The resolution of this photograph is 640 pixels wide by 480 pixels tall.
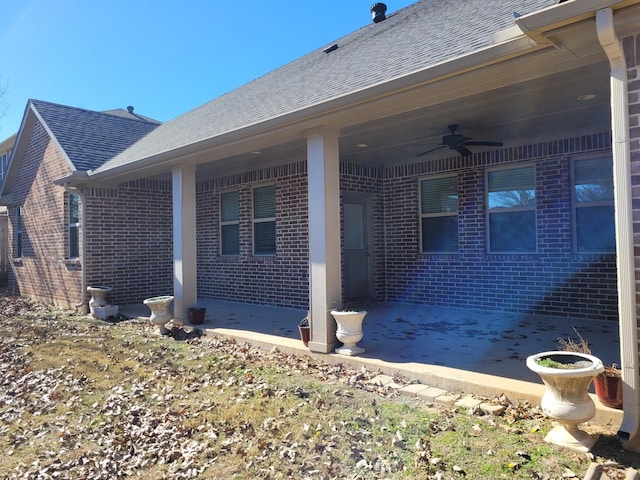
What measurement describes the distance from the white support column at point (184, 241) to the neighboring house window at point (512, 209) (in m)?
5.00

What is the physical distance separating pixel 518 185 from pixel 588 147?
1142 millimetres

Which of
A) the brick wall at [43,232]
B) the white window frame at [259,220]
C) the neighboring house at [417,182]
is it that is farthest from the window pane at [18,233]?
the white window frame at [259,220]

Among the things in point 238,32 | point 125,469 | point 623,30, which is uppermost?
point 238,32

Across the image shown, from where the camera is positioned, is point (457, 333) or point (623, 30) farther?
point (457, 333)

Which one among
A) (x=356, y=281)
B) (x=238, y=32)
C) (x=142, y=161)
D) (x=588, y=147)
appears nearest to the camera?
(x=588, y=147)

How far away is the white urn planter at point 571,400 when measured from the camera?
9.61 feet

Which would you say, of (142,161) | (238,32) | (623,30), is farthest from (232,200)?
(623,30)

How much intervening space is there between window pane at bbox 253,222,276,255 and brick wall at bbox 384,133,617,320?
2319 millimetres

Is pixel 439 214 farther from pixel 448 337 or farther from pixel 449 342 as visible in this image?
pixel 449 342

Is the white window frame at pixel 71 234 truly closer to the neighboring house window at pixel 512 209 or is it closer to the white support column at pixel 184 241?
the white support column at pixel 184 241

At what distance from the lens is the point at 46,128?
444 inches

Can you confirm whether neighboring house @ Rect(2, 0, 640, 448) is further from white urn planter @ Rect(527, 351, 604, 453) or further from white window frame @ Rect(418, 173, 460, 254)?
white urn planter @ Rect(527, 351, 604, 453)

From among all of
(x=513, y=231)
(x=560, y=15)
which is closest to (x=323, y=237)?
(x=560, y=15)

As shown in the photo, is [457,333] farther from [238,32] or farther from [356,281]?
[238,32]
